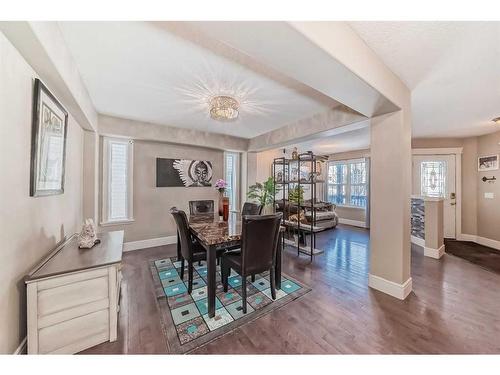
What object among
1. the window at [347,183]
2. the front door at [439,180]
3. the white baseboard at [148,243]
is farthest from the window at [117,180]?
the front door at [439,180]

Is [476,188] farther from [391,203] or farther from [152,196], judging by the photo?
[152,196]

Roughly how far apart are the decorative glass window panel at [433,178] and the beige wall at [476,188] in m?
0.35

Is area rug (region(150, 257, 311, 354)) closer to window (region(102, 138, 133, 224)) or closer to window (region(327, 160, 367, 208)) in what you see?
window (region(102, 138, 133, 224))

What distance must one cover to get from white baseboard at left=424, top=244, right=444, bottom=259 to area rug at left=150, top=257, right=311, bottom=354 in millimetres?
2689

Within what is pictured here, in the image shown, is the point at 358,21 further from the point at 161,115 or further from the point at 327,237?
the point at 327,237

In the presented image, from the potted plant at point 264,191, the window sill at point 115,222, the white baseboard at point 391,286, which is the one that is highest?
the potted plant at point 264,191

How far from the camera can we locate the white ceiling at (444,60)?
1.34m

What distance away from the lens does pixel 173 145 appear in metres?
4.05

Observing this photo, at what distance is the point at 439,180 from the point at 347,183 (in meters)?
2.25

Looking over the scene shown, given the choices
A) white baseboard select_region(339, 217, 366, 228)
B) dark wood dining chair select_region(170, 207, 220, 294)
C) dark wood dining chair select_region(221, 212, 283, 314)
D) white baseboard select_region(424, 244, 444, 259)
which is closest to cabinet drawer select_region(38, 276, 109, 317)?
dark wood dining chair select_region(170, 207, 220, 294)

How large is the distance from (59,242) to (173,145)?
2.58 metres

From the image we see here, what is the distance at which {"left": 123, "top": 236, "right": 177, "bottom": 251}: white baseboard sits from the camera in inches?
143

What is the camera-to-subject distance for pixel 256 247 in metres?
1.87

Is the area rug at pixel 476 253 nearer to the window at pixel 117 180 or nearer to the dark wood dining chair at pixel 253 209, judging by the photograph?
the dark wood dining chair at pixel 253 209
